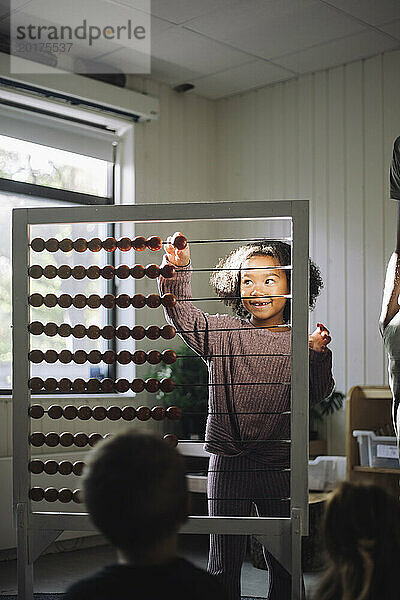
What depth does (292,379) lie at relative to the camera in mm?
2197

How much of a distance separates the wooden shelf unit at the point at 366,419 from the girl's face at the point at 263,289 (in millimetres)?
1551

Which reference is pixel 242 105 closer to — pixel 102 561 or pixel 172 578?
pixel 102 561

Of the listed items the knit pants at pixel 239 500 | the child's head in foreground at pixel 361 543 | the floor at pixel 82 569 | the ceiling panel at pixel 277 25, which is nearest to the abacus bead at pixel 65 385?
Result: the knit pants at pixel 239 500

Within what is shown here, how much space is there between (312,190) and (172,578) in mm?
3313

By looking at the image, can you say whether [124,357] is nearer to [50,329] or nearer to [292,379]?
[50,329]

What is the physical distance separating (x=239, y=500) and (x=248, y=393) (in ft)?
0.95

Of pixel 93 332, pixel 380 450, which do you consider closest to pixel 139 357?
pixel 93 332

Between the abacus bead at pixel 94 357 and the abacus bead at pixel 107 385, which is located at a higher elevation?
the abacus bead at pixel 94 357

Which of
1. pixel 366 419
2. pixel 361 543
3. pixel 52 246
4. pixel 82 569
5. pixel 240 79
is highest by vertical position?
pixel 240 79

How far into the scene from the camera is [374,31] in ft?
12.8

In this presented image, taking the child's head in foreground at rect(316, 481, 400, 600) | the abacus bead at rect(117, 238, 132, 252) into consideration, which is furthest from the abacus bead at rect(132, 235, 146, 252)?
the child's head in foreground at rect(316, 481, 400, 600)

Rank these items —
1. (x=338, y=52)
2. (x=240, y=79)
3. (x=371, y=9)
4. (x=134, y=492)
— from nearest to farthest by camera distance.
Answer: (x=134, y=492) < (x=371, y=9) < (x=338, y=52) < (x=240, y=79)

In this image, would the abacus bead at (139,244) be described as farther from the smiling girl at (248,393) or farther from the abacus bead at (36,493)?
the abacus bead at (36,493)

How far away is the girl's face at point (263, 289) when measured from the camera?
2.41 m
